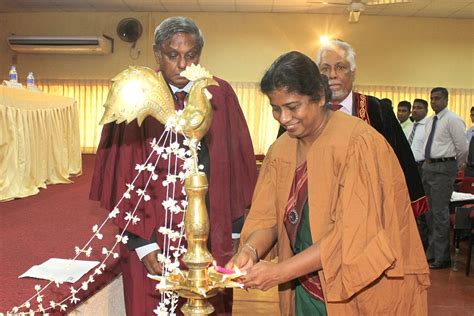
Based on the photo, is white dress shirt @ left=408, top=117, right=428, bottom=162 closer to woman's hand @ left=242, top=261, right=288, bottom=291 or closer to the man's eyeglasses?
the man's eyeglasses

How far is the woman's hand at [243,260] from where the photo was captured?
56.7 inches

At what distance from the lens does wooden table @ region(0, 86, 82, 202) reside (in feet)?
16.4

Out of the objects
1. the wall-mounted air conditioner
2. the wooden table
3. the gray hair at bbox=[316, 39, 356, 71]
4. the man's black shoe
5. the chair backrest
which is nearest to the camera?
the gray hair at bbox=[316, 39, 356, 71]

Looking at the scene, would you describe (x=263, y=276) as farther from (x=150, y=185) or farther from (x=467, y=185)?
(x=467, y=185)

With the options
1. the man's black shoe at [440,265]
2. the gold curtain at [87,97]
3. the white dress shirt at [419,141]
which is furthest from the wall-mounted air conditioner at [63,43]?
the man's black shoe at [440,265]

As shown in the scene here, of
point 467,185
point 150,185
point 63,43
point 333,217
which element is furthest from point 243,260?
point 63,43

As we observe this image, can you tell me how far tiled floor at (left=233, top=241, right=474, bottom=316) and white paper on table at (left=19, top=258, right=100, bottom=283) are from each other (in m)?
1.69

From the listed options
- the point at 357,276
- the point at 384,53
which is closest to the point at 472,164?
the point at 384,53

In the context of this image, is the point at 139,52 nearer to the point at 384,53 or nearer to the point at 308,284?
the point at 384,53

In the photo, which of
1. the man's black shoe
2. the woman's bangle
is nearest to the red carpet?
the woman's bangle

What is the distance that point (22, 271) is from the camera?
2.65 m

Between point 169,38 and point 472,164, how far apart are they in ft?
22.1

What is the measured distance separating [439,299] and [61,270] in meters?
3.19

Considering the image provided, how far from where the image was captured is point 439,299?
438 centimetres
